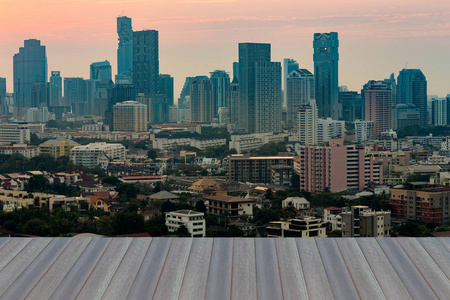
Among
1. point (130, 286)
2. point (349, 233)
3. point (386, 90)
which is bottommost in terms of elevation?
point (349, 233)

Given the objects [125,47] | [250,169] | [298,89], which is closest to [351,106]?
[298,89]

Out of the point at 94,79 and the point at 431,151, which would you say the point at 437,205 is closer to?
the point at 431,151

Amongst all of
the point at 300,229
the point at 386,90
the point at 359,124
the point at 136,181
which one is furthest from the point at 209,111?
the point at 300,229

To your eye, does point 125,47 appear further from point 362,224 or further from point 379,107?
point 362,224

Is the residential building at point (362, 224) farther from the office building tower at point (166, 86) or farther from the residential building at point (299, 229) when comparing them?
the office building tower at point (166, 86)

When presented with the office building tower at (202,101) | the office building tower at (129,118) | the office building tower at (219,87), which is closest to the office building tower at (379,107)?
the office building tower at (202,101)

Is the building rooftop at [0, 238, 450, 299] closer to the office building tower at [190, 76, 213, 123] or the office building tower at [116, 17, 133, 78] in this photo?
the office building tower at [190, 76, 213, 123]
